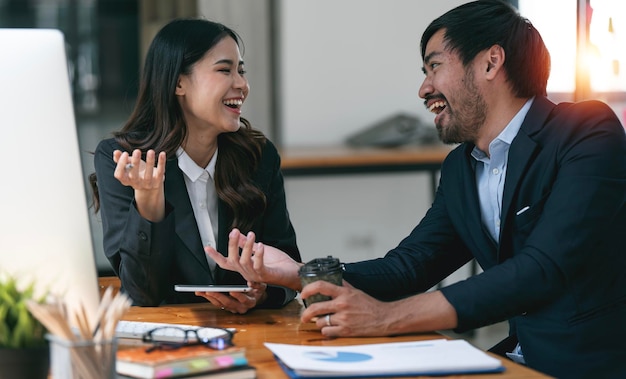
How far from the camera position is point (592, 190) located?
1.55 metres

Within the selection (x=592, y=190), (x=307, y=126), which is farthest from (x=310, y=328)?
(x=307, y=126)

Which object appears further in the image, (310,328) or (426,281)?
(426,281)

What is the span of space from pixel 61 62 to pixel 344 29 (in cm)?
325

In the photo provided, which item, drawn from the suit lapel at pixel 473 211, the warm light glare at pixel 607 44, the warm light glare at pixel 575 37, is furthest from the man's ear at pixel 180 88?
the warm light glare at pixel 607 44

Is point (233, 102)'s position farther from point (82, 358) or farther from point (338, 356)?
point (82, 358)

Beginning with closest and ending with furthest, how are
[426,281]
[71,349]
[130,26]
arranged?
[71,349], [426,281], [130,26]

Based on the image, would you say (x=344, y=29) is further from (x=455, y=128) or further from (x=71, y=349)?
(x=71, y=349)

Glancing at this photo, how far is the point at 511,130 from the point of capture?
1808mm

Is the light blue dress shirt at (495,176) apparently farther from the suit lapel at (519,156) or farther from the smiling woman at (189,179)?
the smiling woman at (189,179)

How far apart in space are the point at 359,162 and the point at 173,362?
2575 mm

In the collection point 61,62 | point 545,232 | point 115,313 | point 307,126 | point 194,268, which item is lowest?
point 307,126

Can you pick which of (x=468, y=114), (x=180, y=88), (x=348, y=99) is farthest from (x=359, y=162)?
(x=468, y=114)

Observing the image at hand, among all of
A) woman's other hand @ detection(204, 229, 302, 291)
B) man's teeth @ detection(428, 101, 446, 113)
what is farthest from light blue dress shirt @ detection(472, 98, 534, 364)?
woman's other hand @ detection(204, 229, 302, 291)

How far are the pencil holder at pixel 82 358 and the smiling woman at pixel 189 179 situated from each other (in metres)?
0.67
